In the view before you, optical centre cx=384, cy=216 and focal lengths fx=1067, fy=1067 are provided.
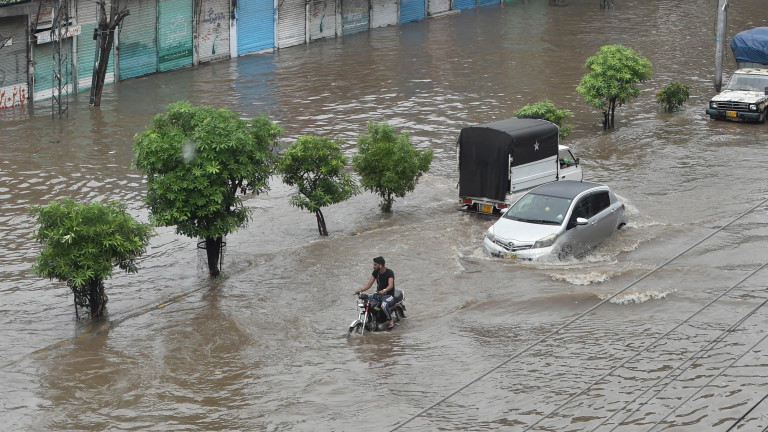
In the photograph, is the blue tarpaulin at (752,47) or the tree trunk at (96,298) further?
the blue tarpaulin at (752,47)

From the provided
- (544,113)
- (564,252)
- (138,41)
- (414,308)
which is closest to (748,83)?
(544,113)

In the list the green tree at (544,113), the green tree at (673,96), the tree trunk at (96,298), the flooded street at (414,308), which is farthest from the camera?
the green tree at (673,96)

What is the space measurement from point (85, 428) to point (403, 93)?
25336mm

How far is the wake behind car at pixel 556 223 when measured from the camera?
20078mm

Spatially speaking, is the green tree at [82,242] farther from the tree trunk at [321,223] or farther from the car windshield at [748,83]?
the car windshield at [748,83]

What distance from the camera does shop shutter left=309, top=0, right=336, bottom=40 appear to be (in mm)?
48344

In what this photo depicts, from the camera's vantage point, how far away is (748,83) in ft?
111

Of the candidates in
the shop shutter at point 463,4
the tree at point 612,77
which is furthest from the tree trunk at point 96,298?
the shop shutter at point 463,4

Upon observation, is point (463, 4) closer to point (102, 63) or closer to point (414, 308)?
point (102, 63)

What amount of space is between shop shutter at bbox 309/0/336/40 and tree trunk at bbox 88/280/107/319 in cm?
3191

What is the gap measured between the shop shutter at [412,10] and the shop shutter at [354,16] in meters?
3.11

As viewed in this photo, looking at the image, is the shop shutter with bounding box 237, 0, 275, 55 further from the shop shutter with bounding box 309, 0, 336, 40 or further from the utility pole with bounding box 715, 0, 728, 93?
the utility pole with bounding box 715, 0, 728, 93

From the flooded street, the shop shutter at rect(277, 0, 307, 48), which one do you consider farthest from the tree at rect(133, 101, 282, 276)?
the shop shutter at rect(277, 0, 307, 48)

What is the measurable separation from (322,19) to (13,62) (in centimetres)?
1786
